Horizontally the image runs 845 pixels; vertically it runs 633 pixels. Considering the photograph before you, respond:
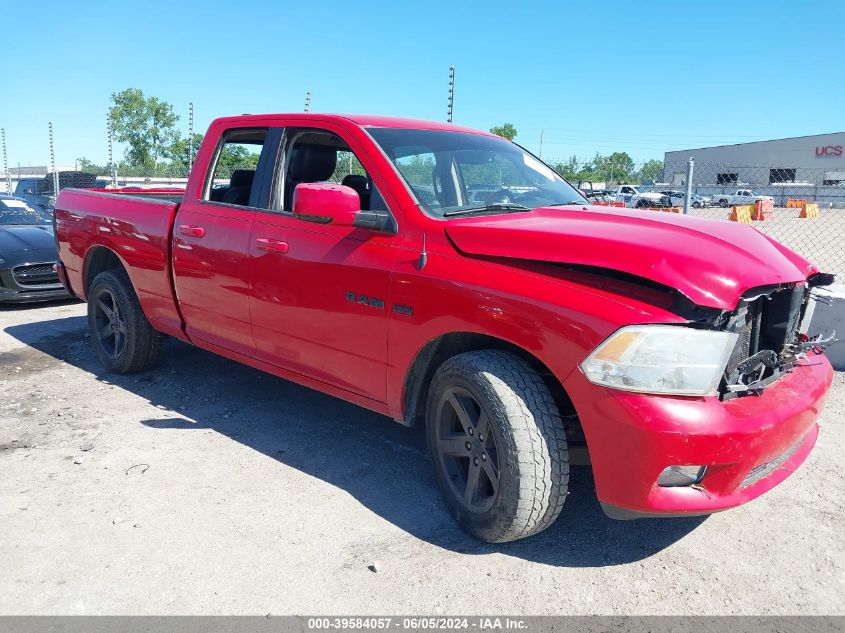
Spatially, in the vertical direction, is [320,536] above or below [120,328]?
below

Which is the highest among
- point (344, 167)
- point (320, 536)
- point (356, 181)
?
point (344, 167)

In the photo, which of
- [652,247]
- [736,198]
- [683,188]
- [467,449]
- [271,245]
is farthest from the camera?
[736,198]

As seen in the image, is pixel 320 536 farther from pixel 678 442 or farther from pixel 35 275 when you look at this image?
pixel 35 275

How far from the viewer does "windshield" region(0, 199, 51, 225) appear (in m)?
9.06

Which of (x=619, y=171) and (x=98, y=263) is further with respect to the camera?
(x=619, y=171)

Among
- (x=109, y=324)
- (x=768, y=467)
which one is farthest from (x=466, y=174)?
(x=109, y=324)

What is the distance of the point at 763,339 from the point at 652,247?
0.78m

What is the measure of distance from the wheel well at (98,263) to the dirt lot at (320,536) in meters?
1.46

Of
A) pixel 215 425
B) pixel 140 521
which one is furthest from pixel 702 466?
pixel 215 425

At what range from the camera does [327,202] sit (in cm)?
323

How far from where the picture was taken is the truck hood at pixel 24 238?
811cm

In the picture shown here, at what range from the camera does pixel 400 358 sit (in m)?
3.16

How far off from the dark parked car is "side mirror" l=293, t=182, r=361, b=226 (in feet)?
18.1

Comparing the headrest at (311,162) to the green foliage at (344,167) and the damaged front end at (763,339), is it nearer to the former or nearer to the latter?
the green foliage at (344,167)
